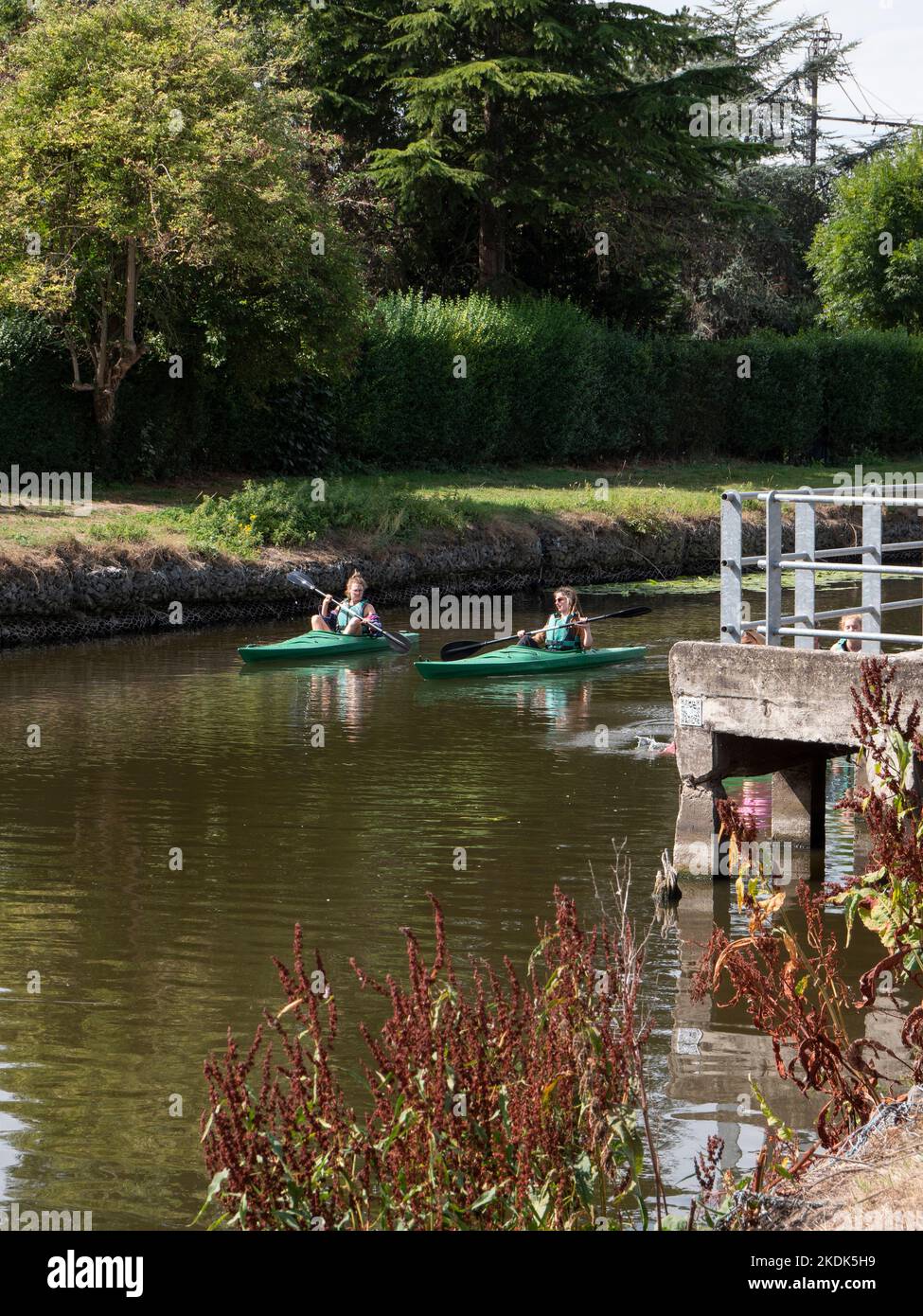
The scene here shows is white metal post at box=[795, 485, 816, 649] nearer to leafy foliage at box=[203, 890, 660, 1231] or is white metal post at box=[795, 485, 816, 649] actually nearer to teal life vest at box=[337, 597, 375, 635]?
leafy foliage at box=[203, 890, 660, 1231]

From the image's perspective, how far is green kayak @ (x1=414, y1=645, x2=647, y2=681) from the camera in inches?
762

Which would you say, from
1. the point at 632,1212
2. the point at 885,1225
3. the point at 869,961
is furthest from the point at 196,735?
the point at 885,1225

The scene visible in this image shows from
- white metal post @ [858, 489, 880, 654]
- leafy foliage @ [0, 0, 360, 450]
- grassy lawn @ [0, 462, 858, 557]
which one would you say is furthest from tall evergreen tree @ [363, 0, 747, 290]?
white metal post @ [858, 489, 880, 654]

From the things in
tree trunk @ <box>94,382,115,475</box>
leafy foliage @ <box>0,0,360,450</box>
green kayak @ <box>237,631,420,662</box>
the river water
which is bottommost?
the river water

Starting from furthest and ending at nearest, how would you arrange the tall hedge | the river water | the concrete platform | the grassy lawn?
the tall hedge, the grassy lawn, the concrete platform, the river water

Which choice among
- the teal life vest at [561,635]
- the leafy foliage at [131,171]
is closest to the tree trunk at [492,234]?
the leafy foliage at [131,171]

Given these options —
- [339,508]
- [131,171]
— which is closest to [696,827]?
[339,508]

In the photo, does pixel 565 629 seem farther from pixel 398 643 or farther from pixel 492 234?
pixel 492 234

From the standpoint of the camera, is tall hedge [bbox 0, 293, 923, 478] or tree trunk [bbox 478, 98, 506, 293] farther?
tree trunk [bbox 478, 98, 506, 293]

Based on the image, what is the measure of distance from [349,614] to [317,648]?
0.86 metres

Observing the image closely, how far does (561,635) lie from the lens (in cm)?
2009

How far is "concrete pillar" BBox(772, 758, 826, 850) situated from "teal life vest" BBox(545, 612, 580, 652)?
8.14m

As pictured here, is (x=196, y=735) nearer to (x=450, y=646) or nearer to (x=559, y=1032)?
(x=450, y=646)

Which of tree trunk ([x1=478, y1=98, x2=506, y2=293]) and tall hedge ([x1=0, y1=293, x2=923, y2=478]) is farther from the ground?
tree trunk ([x1=478, y1=98, x2=506, y2=293])
